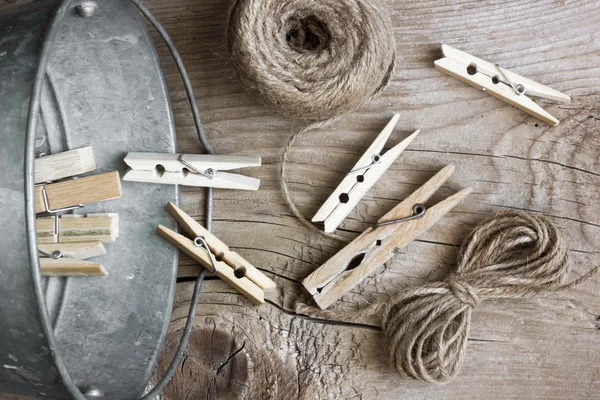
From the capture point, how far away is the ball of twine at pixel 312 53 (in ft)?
3.84

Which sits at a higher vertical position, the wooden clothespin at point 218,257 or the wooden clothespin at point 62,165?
the wooden clothespin at point 62,165

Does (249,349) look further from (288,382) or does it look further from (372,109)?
(372,109)

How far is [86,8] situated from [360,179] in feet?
1.82

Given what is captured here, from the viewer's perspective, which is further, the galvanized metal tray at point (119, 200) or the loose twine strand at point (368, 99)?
the galvanized metal tray at point (119, 200)

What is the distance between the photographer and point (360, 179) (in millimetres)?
1283

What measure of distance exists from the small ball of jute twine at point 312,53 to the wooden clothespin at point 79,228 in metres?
0.35

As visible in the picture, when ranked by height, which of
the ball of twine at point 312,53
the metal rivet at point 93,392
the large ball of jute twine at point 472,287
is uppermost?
the ball of twine at point 312,53

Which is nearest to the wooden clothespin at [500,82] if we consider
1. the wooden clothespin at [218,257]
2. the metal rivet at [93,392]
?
the wooden clothespin at [218,257]

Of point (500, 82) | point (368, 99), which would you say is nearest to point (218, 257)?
point (368, 99)

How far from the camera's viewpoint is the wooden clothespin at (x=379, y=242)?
4.12ft

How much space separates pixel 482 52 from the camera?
1.30m

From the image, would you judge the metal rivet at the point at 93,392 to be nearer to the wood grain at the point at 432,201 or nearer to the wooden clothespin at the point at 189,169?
the wood grain at the point at 432,201

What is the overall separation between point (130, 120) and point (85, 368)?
0.45 m

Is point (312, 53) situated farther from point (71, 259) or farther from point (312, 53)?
point (71, 259)
